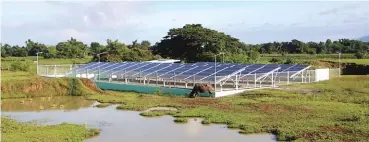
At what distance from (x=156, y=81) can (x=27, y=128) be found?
22.8 meters

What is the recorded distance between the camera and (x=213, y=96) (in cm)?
3494

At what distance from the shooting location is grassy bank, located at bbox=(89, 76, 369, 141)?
787 inches

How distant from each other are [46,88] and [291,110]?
78.7ft

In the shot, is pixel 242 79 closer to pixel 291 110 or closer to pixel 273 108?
pixel 273 108

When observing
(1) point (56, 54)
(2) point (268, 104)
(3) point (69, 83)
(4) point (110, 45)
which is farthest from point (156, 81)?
(1) point (56, 54)

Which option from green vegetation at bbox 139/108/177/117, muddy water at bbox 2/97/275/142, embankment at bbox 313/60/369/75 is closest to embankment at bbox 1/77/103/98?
muddy water at bbox 2/97/275/142

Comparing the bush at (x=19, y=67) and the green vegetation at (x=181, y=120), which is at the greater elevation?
the bush at (x=19, y=67)

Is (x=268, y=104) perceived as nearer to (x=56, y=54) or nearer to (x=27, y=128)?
(x=27, y=128)

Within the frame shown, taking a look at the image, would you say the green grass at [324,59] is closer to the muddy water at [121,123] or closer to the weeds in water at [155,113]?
the weeds in water at [155,113]

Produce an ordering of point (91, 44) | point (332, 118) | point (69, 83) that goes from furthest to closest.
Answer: point (91, 44) < point (69, 83) < point (332, 118)

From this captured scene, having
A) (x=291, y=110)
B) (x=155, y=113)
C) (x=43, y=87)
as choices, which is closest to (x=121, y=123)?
(x=155, y=113)

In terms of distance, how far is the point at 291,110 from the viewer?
26.3 meters

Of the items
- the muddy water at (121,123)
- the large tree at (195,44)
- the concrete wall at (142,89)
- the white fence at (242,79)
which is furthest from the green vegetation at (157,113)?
the large tree at (195,44)

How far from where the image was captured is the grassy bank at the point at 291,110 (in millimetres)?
19984
